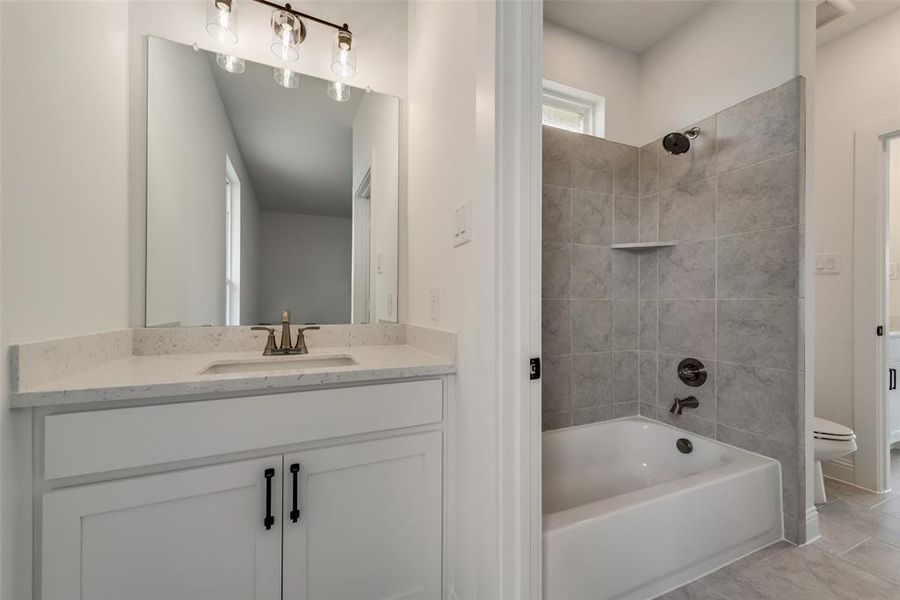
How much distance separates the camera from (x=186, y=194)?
145cm

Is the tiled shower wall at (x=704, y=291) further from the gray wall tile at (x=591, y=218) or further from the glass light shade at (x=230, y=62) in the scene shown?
the glass light shade at (x=230, y=62)

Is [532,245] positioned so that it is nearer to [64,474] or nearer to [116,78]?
[64,474]

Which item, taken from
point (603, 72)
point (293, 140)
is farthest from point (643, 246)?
point (293, 140)

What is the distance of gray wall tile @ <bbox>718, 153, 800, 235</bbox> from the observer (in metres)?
1.51

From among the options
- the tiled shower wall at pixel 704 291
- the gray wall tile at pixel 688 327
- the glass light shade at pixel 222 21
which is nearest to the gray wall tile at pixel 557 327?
the tiled shower wall at pixel 704 291

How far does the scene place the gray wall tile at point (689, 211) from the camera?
71.8 inches

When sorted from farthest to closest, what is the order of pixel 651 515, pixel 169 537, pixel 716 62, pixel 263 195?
1. pixel 716 62
2. pixel 263 195
3. pixel 651 515
4. pixel 169 537

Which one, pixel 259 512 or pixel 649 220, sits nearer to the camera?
pixel 259 512

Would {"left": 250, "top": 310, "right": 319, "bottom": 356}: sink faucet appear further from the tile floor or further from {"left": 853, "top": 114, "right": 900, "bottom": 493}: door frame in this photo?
{"left": 853, "top": 114, "right": 900, "bottom": 493}: door frame

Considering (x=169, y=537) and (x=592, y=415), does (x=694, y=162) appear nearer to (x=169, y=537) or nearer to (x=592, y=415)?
(x=592, y=415)

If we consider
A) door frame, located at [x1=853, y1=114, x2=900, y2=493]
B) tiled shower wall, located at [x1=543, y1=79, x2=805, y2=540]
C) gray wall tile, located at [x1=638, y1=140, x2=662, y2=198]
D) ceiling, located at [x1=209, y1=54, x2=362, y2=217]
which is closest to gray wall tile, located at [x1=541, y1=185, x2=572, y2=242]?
tiled shower wall, located at [x1=543, y1=79, x2=805, y2=540]

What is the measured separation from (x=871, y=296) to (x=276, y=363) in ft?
9.48

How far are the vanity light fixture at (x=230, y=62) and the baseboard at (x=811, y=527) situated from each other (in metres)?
2.97

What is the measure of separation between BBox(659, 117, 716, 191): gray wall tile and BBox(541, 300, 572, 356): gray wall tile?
876mm
